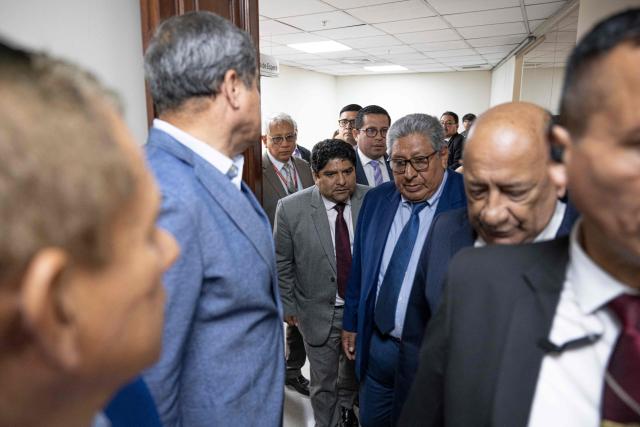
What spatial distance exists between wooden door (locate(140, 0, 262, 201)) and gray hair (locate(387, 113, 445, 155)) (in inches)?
27.4

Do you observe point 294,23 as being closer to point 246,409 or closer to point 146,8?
point 146,8

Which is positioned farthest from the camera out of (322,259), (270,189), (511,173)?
(270,189)

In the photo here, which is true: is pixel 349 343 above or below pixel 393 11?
below

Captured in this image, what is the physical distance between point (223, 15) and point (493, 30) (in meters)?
5.58

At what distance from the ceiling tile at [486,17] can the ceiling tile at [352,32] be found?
1139mm

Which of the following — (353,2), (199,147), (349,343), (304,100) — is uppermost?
(353,2)

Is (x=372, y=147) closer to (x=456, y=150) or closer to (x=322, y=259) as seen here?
(x=322, y=259)

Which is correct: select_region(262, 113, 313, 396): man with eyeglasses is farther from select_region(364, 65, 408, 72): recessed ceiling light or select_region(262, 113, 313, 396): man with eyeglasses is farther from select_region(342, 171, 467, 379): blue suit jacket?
select_region(364, 65, 408, 72): recessed ceiling light

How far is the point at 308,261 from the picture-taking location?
235cm

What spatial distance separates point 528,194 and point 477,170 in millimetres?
151

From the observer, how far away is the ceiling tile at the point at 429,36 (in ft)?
20.5

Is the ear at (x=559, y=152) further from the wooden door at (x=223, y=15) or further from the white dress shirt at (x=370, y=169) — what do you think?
the white dress shirt at (x=370, y=169)

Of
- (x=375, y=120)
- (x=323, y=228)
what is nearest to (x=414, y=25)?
(x=375, y=120)

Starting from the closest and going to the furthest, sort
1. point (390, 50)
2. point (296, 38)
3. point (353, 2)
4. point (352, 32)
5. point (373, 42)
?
point (353, 2) < point (352, 32) < point (296, 38) < point (373, 42) < point (390, 50)
